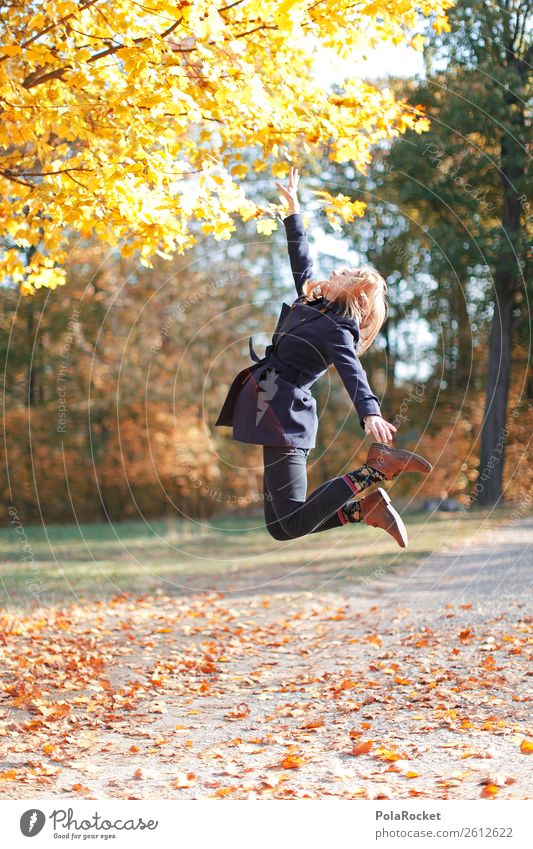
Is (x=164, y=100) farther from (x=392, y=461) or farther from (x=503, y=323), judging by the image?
(x=503, y=323)

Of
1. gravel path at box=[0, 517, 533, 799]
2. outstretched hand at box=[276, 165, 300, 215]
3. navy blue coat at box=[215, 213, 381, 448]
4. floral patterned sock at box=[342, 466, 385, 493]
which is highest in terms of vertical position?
outstretched hand at box=[276, 165, 300, 215]

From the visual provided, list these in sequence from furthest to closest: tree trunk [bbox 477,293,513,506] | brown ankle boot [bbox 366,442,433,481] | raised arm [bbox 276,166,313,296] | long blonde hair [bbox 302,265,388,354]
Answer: tree trunk [bbox 477,293,513,506]
raised arm [bbox 276,166,313,296]
long blonde hair [bbox 302,265,388,354]
brown ankle boot [bbox 366,442,433,481]

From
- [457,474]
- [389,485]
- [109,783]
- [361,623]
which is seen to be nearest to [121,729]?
[109,783]

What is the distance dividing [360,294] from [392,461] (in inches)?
44.4

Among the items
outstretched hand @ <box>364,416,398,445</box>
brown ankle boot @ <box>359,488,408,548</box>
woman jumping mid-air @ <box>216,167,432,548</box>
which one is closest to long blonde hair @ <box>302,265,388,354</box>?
woman jumping mid-air @ <box>216,167,432,548</box>

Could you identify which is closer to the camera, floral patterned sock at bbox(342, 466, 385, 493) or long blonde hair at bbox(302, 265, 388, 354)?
floral patterned sock at bbox(342, 466, 385, 493)

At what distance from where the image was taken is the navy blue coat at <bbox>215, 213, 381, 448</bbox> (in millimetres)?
5855

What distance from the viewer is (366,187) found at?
20406 millimetres

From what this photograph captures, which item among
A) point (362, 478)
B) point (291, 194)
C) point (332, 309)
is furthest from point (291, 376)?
point (291, 194)

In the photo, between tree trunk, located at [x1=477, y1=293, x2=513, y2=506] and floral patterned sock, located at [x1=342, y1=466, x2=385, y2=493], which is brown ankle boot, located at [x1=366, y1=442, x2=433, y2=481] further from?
tree trunk, located at [x1=477, y1=293, x2=513, y2=506]

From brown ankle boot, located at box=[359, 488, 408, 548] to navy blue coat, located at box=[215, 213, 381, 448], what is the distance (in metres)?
0.55

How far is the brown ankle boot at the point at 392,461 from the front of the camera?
18.7 ft

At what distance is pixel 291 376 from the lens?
20.2 feet

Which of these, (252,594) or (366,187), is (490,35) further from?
(252,594)
